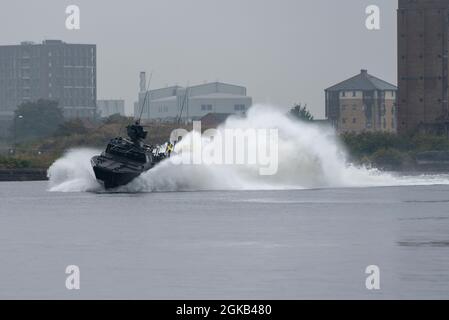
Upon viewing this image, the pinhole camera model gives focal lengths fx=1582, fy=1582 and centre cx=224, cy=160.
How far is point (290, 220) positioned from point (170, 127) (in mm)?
100645

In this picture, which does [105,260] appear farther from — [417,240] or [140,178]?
[140,178]

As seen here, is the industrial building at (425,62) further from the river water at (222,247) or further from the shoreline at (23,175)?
the river water at (222,247)

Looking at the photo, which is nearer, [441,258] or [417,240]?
[441,258]

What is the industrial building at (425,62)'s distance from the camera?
617 feet

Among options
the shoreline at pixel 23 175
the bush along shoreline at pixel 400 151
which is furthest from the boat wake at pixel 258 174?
the bush along shoreline at pixel 400 151

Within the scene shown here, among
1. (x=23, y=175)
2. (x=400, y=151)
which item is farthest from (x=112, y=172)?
(x=400, y=151)

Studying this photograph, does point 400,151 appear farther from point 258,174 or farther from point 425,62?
point 258,174

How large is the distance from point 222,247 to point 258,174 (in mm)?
52163

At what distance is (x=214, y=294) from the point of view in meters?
42.9

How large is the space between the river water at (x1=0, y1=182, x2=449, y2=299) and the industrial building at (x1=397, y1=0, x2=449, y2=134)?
321 ft

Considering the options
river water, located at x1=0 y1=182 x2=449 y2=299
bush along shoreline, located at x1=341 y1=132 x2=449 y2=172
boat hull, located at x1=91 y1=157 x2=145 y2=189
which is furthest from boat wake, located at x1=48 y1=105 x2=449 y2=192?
bush along shoreline, located at x1=341 y1=132 x2=449 y2=172

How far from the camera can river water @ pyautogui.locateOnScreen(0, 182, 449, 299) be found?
4444 cm

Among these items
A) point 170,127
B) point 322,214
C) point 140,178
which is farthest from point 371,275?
point 170,127

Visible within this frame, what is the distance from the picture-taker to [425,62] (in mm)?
188625
